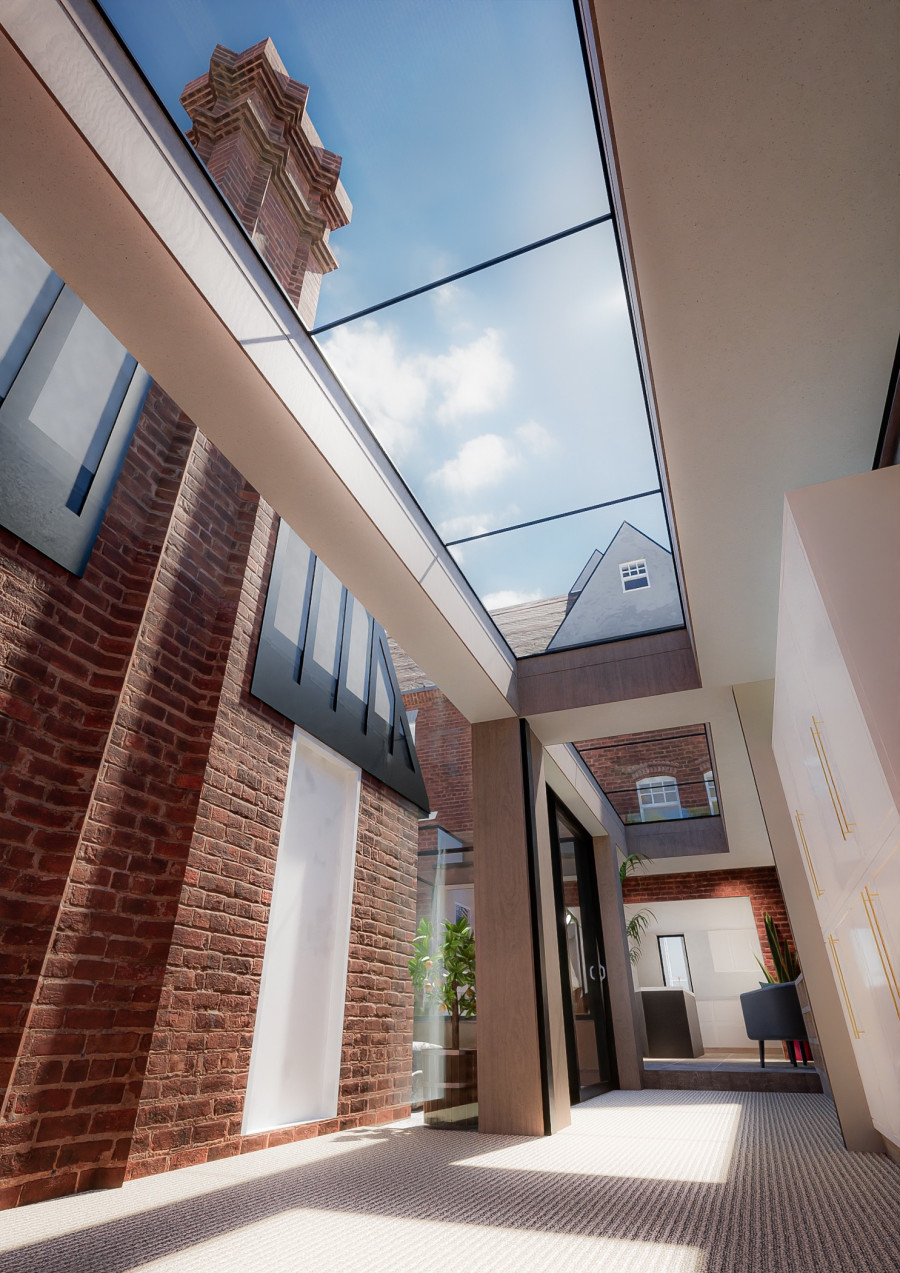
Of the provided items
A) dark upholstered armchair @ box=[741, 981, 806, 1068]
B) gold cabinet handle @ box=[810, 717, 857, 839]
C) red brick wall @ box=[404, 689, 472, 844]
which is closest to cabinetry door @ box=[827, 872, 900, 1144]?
gold cabinet handle @ box=[810, 717, 857, 839]

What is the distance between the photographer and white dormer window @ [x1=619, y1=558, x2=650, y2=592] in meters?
3.44

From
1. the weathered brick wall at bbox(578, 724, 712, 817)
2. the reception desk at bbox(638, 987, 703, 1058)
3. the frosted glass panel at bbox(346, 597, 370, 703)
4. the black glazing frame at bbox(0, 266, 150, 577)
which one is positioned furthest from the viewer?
the reception desk at bbox(638, 987, 703, 1058)

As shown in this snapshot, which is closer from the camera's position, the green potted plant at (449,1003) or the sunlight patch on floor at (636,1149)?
the sunlight patch on floor at (636,1149)

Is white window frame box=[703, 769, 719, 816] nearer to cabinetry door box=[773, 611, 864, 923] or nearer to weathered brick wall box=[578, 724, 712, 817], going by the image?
weathered brick wall box=[578, 724, 712, 817]

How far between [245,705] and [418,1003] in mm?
1988

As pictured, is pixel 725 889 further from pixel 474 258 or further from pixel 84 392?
pixel 84 392

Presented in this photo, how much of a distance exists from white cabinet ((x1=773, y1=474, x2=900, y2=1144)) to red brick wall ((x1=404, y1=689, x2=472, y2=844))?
2872mm

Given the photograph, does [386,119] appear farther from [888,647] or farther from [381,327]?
[888,647]

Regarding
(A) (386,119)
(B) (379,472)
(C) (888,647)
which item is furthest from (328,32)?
(C) (888,647)

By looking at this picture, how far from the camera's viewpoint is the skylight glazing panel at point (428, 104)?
5.33ft

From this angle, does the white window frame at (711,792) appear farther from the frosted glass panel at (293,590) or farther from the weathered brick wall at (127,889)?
the weathered brick wall at (127,889)

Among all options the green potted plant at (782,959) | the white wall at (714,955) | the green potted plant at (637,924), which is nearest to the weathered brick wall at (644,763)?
the green potted plant at (637,924)

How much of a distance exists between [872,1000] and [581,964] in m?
3.54

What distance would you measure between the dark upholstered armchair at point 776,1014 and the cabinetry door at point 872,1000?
3678 millimetres
